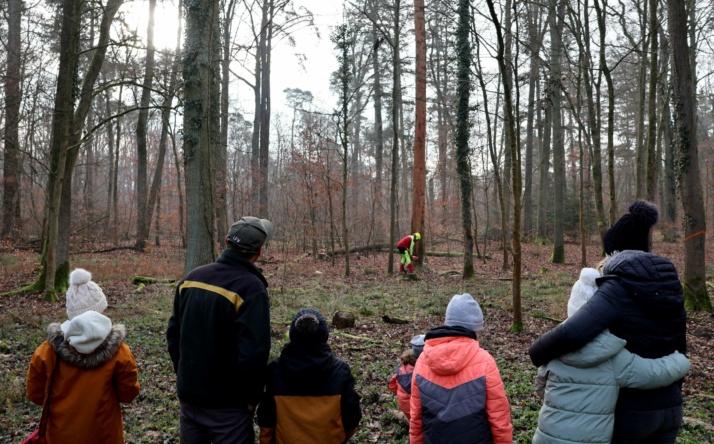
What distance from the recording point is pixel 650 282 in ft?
7.63

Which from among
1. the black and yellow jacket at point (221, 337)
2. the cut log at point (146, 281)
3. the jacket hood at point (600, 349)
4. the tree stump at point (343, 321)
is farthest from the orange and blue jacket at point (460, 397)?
the cut log at point (146, 281)

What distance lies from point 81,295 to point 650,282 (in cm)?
363

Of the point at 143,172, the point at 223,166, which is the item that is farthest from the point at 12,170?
the point at 223,166

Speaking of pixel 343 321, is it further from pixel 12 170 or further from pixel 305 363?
pixel 12 170

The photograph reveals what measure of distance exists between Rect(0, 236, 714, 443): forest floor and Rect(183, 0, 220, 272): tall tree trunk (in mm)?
1800

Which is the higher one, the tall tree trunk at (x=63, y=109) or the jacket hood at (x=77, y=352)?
the tall tree trunk at (x=63, y=109)

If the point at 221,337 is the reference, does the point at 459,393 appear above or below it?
below

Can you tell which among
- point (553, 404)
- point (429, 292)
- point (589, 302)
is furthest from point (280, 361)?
point (429, 292)

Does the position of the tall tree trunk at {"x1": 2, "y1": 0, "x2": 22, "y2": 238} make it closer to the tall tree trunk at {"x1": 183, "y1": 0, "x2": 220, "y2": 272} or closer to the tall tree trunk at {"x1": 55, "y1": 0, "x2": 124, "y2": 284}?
the tall tree trunk at {"x1": 55, "y1": 0, "x2": 124, "y2": 284}

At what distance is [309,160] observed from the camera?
18734 mm

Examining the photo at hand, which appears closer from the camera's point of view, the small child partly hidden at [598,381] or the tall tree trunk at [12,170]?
the small child partly hidden at [598,381]

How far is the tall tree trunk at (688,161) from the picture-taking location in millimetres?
8188

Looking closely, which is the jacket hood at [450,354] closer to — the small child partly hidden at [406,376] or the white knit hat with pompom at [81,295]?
the small child partly hidden at [406,376]

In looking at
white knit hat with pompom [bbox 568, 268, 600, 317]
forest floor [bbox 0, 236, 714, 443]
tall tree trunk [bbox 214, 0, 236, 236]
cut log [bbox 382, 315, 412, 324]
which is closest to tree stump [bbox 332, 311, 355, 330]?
forest floor [bbox 0, 236, 714, 443]
